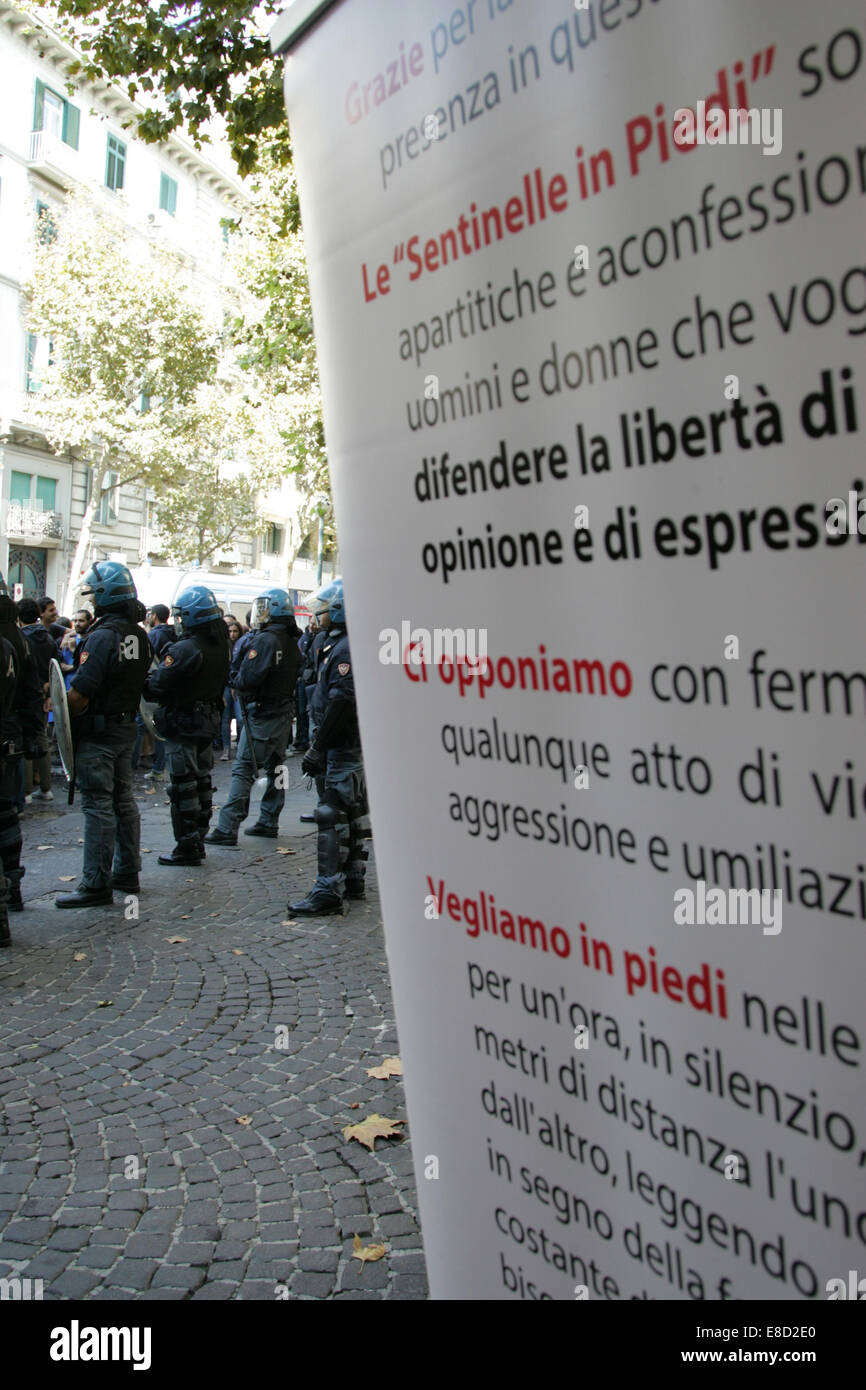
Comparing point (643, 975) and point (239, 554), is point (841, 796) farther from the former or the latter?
point (239, 554)

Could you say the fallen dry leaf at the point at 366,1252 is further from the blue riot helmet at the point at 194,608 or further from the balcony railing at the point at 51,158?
the balcony railing at the point at 51,158

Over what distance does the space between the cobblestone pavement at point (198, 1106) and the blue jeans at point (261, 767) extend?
2101 millimetres

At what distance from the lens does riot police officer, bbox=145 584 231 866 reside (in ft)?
27.4

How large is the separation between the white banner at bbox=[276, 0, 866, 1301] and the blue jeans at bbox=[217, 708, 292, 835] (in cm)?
770

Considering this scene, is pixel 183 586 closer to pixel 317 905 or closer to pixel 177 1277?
pixel 317 905

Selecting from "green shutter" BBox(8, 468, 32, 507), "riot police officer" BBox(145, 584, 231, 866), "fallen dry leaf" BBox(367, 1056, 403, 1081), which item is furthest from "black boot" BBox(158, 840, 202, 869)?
"green shutter" BBox(8, 468, 32, 507)

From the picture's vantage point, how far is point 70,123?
31.2m

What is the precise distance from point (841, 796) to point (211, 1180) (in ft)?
10.2

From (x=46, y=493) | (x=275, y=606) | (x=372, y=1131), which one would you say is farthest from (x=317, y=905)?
(x=46, y=493)

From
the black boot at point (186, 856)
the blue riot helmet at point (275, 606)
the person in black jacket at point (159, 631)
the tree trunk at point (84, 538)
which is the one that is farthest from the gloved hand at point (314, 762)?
the tree trunk at point (84, 538)

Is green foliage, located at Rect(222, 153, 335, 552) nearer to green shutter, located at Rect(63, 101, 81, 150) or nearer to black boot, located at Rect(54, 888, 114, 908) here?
black boot, located at Rect(54, 888, 114, 908)

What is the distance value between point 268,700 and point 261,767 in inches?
25.5

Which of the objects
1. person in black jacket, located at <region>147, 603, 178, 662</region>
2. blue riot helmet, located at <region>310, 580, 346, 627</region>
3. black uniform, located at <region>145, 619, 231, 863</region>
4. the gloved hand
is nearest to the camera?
the gloved hand
